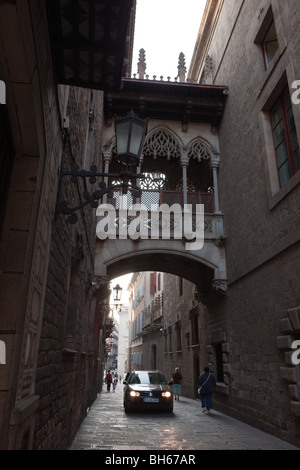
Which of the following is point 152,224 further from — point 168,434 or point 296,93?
point 168,434

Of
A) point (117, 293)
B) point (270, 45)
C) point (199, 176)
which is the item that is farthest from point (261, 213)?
point (117, 293)

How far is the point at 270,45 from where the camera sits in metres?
9.05

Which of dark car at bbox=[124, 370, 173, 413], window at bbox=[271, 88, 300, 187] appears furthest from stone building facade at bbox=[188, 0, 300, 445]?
dark car at bbox=[124, 370, 173, 413]

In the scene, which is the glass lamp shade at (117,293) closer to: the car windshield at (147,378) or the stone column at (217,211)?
the car windshield at (147,378)

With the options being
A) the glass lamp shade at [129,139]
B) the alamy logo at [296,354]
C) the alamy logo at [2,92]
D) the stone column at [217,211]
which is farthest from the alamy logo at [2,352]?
the stone column at [217,211]

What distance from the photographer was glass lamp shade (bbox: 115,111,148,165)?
392 centimetres

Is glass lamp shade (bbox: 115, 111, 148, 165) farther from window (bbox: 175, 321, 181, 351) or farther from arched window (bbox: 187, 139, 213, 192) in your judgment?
window (bbox: 175, 321, 181, 351)

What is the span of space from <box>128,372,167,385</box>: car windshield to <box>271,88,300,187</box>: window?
23.7 ft

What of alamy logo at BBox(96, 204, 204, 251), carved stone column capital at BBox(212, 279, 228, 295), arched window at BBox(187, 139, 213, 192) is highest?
arched window at BBox(187, 139, 213, 192)

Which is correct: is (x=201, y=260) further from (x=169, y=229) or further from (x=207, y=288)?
(x=207, y=288)

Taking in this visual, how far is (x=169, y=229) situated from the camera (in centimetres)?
1107

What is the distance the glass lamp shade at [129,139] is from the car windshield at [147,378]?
28.4 ft

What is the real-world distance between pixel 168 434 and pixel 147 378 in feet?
13.4
